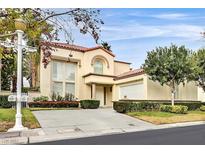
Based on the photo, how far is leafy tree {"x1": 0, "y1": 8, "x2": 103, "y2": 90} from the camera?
9.88 metres

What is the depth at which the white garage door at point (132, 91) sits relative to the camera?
25250 mm

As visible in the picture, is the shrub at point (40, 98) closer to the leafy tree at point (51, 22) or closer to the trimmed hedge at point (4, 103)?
the trimmed hedge at point (4, 103)

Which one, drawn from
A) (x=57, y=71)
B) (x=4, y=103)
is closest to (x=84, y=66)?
(x=57, y=71)

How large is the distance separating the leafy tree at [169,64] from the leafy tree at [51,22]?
13.0 m

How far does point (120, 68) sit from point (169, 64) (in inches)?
436

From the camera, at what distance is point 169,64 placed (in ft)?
71.9

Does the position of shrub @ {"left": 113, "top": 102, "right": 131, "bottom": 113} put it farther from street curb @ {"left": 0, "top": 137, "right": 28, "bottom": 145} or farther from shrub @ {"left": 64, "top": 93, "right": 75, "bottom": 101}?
street curb @ {"left": 0, "top": 137, "right": 28, "bottom": 145}

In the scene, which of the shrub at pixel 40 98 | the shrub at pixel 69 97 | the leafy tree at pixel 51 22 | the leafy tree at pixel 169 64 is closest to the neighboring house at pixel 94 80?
the shrub at pixel 69 97

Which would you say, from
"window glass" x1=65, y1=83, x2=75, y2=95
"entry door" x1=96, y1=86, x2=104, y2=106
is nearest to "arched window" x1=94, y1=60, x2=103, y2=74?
"entry door" x1=96, y1=86, x2=104, y2=106

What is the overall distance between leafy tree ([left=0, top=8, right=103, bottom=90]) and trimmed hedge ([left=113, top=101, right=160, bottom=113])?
419 inches
